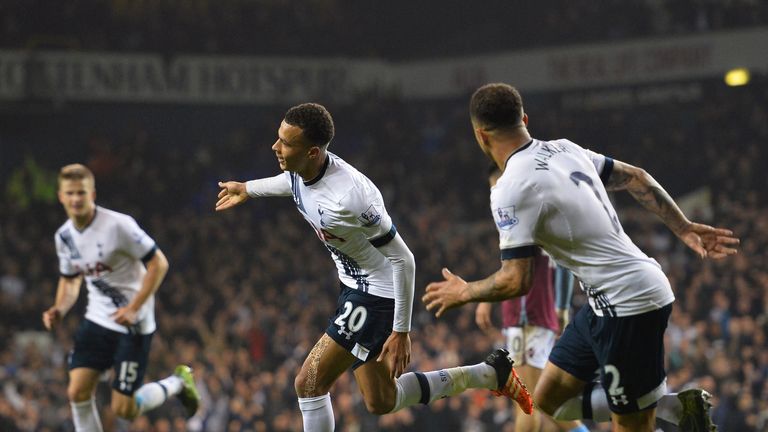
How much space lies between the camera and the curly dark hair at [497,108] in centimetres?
549

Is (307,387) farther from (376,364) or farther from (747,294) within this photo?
(747,294)

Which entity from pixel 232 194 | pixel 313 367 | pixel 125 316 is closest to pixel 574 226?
pixel 313 367

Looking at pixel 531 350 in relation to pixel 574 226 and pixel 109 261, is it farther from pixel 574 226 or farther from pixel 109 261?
pixel 109 261

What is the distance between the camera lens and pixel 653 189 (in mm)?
6078

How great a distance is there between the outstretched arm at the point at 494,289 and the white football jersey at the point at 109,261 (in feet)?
13.6

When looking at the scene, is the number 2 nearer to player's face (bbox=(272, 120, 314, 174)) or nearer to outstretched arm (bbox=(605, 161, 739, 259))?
player's face (bbox=(272, 120, 314, 174))

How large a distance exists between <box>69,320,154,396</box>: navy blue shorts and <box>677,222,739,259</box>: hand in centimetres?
492

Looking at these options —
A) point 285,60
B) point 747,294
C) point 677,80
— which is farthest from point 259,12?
point 747,294

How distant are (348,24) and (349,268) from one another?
2187 cm

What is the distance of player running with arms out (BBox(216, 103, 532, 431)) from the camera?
6516 millimetres

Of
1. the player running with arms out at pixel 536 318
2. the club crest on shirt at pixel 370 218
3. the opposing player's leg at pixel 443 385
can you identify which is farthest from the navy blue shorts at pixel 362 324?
the player running with arms out at pixel 536 318

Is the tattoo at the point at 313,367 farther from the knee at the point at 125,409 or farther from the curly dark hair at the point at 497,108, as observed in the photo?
the knee at the point at 125,409

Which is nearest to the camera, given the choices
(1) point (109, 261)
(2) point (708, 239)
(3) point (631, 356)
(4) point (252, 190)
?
(3) point (631, 356)

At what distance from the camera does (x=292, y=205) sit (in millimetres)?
22516
